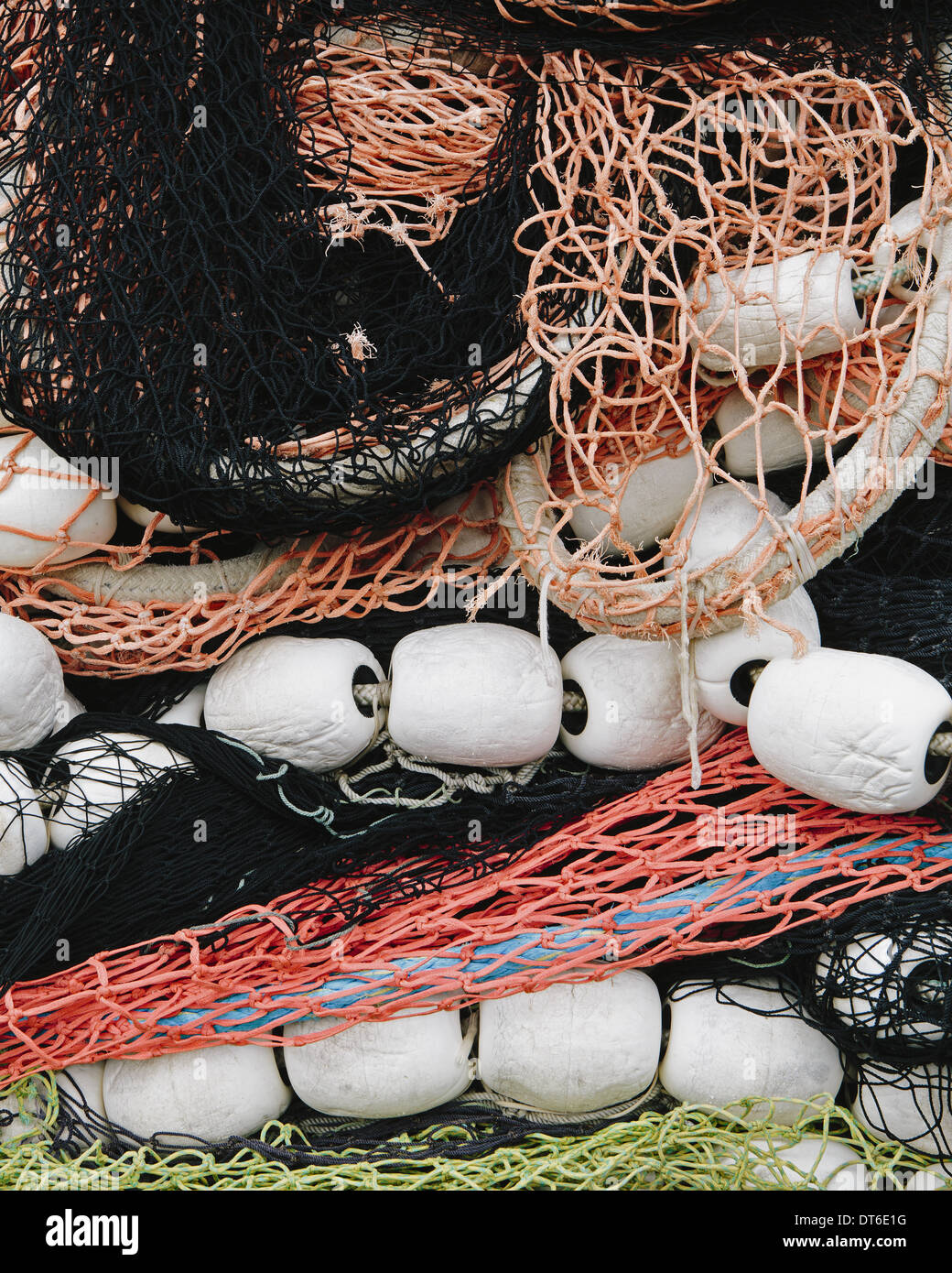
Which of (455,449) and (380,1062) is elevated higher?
(455,449)

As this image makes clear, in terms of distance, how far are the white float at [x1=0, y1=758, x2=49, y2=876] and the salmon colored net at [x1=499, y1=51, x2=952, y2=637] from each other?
670 mm

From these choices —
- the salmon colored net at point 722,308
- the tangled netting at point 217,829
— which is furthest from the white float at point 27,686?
the salmon colored net at point 722,308

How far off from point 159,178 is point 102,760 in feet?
2.36

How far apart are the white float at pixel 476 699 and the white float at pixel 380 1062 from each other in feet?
1.07

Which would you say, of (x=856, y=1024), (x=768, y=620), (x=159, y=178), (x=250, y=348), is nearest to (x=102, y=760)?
(x=250, y=348)

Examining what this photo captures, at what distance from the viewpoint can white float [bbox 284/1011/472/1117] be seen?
1497 millimetres

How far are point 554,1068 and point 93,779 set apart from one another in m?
0.66

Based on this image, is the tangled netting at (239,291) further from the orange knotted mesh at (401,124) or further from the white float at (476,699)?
the white float at (476,699)

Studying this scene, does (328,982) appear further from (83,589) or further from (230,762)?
(83,589)

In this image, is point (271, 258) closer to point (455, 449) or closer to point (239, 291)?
point (239, 291)

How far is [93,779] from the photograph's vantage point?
5.10ft

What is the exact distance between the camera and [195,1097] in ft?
4.99

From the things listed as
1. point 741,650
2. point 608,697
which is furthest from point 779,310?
point 608,697
